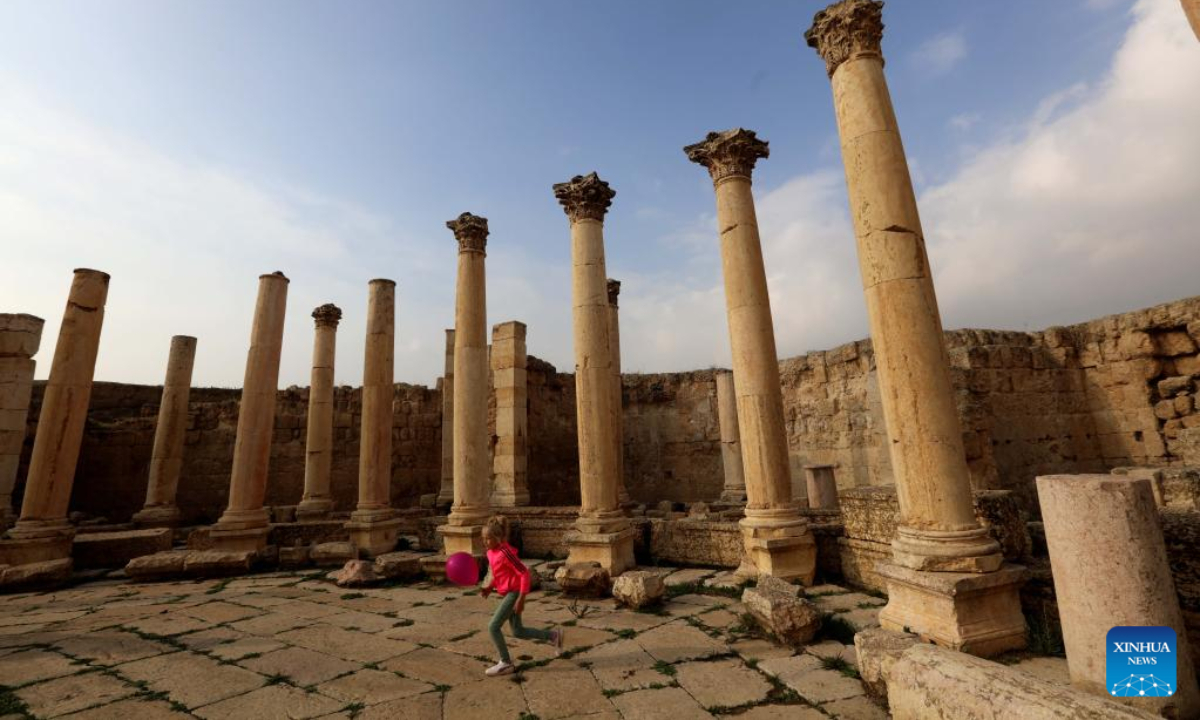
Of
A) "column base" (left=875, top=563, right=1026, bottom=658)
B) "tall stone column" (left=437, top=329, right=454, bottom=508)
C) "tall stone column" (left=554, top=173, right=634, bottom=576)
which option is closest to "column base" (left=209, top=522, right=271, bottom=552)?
"tall stone column" (left=437, top=329, right=454, bottom=508)

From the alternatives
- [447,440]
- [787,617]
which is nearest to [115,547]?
[447,440]

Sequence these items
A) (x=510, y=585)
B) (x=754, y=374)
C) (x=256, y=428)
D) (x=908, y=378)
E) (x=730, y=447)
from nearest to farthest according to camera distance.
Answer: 1. (x=510, y=585)
2. (x=908, y=378)
3. (x=754, y=374)
4. (x=256, y=428)
5. (x=730, y=447)

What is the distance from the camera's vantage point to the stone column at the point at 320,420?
14.5 m

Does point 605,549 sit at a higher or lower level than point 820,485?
lower

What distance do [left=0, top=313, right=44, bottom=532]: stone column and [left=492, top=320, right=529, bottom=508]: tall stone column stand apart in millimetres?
12218

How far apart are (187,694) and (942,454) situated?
263 inches

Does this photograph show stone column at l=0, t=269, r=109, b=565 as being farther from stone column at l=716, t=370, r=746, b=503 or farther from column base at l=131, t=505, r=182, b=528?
stone column at l=716, t=370, r=746, b=503

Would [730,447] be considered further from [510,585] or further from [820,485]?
[510,585]

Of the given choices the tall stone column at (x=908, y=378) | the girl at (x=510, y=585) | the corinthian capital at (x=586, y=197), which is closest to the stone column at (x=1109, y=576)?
the tall stone column at (x=908, y=378)

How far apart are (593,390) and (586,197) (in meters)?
3.51

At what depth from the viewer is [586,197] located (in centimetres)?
984

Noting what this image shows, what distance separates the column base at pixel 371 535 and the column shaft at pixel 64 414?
5196 millimetres

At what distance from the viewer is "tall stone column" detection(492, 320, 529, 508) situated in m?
13.8

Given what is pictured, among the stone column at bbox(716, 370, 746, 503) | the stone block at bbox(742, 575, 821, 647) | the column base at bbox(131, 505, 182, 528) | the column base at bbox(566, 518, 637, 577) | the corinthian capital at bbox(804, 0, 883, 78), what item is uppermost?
the corinthian capital at bbox(804, 0, 883, 78)
